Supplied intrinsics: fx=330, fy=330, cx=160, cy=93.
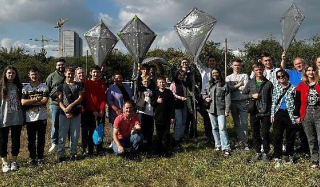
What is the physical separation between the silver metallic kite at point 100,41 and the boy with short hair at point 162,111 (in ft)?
8.06

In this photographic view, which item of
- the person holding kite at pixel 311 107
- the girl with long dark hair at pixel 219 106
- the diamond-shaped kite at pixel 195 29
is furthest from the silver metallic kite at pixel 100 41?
the person holding kite at pixel 311 107

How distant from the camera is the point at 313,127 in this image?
230 inches

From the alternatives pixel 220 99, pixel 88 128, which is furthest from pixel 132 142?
pixel 220 99

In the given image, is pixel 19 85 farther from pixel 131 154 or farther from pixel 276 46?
pixel 276 46

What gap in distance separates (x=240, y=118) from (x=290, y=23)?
2.66m

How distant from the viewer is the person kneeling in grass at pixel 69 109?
678 centimetres

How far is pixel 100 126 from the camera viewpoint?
716 cm

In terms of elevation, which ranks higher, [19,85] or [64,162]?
[19,85]

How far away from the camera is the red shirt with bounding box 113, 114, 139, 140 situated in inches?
266

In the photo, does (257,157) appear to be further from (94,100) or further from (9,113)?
(9,113)

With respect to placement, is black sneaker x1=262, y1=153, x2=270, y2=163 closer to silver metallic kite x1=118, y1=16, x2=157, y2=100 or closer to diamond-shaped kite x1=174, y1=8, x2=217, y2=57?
diamond-shaped kite x1=174, y1=8, x2=217, y2=57

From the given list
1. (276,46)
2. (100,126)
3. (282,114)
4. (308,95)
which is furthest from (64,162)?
(276,46)

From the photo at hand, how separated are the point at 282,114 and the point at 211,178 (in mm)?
1925

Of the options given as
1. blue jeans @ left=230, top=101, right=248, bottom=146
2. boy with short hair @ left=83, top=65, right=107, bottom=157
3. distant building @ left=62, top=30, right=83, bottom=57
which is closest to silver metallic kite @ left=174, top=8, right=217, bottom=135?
blue jeans @ left=230, top=101, right=248, bottom=146
